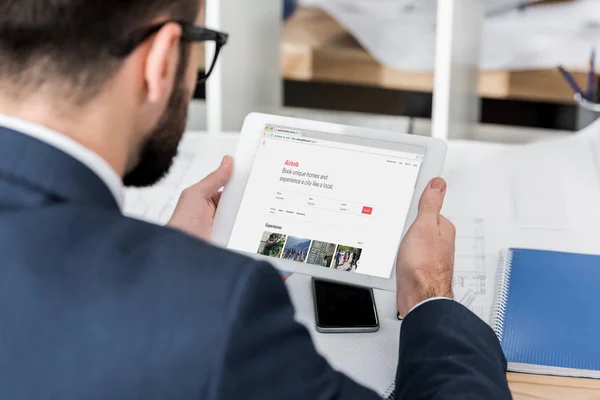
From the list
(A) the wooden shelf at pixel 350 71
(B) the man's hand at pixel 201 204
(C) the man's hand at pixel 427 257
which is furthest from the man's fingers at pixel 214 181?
(A) the wooden shelf at pixel 350 71

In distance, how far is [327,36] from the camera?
7.88 ft

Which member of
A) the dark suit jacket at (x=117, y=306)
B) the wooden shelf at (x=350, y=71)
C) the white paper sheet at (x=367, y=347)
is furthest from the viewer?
the wooden shelf at (x=350, y=71)

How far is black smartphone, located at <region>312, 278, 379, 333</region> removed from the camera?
1086 millimetres

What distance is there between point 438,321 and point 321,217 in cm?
23

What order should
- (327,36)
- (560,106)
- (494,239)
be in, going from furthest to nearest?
(327,36), (560,106), (494,239)

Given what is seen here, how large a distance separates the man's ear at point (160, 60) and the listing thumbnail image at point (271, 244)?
37cm

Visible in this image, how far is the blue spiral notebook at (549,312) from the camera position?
102 centimetres

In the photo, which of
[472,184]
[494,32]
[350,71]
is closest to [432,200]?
[472,184]

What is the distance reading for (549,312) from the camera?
110 centimetres

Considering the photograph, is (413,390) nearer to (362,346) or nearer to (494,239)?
(362,346)

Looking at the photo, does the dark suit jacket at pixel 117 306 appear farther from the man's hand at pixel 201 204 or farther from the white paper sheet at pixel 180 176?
the white paper sheet at pixel 180 176

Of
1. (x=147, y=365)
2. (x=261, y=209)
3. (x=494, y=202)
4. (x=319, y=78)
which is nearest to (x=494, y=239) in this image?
(x=494, y=202)

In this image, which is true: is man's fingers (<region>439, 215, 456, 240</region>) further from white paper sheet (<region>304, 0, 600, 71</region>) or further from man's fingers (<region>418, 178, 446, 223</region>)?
white paper sheet (<region>304, 0, 600, 71</region>)

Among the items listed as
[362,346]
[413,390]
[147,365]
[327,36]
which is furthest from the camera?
[327,36]
